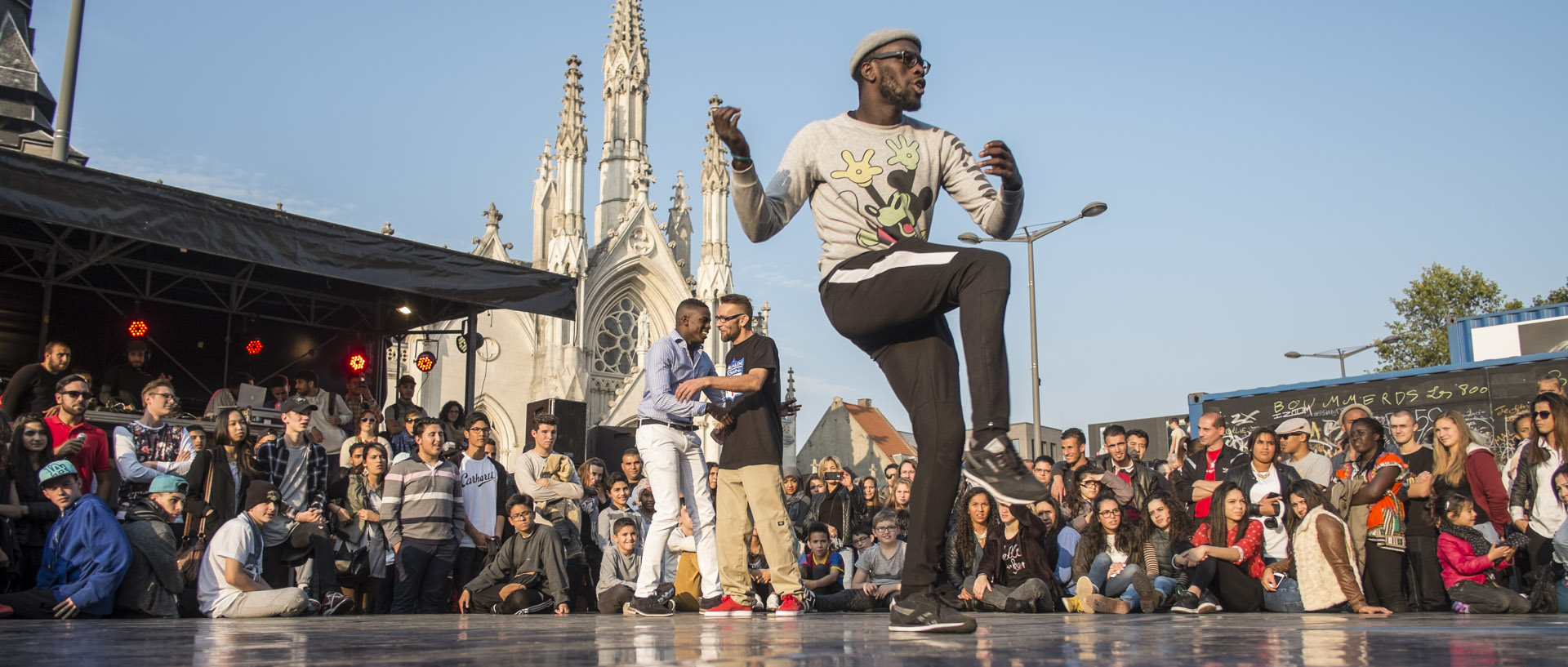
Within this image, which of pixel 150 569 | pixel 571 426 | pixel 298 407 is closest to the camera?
pixel 150 569

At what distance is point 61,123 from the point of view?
31.8 ft

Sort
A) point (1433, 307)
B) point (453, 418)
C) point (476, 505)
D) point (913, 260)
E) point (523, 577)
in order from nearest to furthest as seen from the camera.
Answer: point (913, 260)
point (523, 577)
point (476, 505)
point (453, 418)
point (1433, 307)

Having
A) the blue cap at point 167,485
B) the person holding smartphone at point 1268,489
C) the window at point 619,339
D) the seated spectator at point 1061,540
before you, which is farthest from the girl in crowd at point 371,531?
the window at point 619,339

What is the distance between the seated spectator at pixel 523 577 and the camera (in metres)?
8.45

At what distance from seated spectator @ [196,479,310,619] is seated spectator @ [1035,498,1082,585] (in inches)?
221

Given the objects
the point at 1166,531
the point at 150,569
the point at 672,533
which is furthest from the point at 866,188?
the point at 1166,531

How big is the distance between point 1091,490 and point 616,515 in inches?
157

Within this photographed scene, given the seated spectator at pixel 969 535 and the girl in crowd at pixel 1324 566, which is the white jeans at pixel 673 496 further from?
the girl in crowd at pixel 1324 566

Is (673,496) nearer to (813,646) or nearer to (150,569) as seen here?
(150,569)

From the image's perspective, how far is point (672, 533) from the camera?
7.07 meters

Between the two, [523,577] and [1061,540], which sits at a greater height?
[1061,540]

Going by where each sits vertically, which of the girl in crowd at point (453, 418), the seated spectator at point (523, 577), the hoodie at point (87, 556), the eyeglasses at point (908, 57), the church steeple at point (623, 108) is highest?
the church steeple at point (623, 108)

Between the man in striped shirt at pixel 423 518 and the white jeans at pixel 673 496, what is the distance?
2827mm

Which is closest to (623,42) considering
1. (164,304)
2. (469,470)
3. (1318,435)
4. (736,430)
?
(164,304)
